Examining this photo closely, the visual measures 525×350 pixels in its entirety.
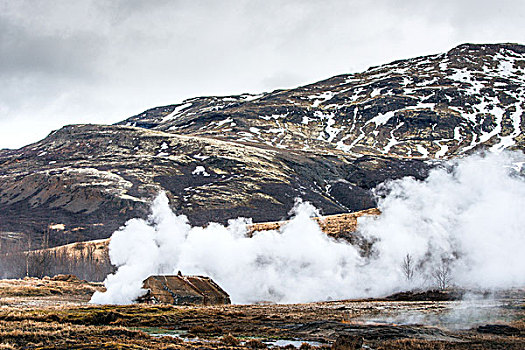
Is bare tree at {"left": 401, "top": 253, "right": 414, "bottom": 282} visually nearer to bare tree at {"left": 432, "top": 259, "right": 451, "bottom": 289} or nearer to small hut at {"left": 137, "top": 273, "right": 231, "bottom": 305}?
bare tree at {"left": 432, "top": 259, "right": 451, "bottom": 289}

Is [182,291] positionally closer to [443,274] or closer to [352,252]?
Result: [352,252]

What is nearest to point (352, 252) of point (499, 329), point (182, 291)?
point (182, 291)

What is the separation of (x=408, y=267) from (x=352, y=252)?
25.9 ft

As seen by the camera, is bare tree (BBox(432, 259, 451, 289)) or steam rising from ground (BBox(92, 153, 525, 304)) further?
bare tree (BBox(432, 259, 451, 289))

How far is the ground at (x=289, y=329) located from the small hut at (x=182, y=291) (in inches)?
334

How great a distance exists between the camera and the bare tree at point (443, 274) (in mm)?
55500

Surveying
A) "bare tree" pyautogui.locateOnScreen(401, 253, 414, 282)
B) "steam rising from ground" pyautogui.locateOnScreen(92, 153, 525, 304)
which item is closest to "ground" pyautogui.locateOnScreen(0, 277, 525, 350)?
"steam rising from ground" pyautogui.locateOnScreen(92, 153, 525, 304)

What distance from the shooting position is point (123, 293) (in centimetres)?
5400

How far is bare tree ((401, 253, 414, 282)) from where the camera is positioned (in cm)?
5959

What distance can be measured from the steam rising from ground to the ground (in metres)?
11.6

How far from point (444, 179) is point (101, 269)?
8178 centimetres

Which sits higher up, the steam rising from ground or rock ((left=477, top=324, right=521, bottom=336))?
the steam rising from ground

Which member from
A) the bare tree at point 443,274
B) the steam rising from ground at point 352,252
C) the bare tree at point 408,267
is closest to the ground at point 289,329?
the bare tree at point 443,274

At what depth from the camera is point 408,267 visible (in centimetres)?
6072
